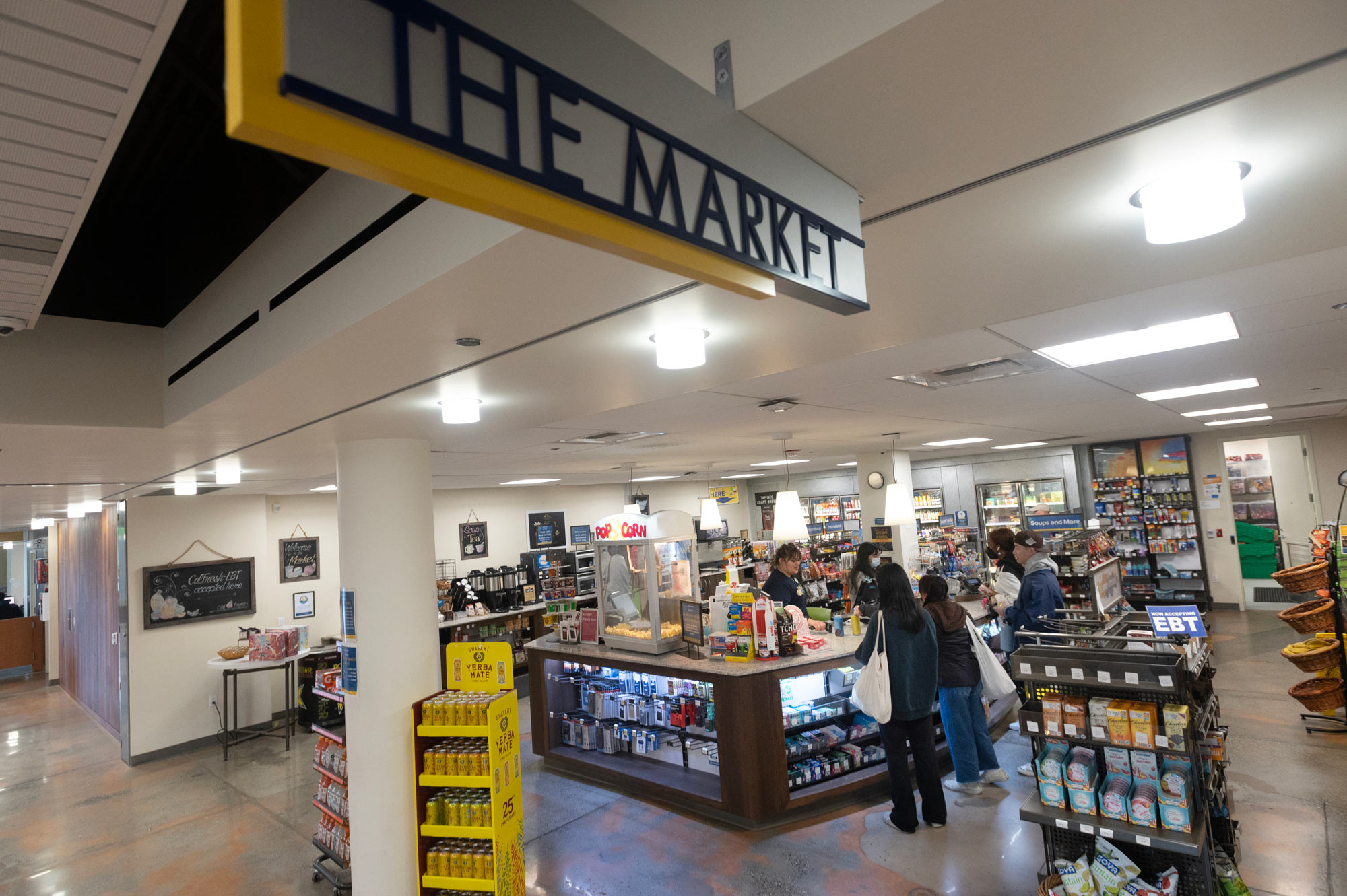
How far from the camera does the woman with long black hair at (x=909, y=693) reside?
438 cm

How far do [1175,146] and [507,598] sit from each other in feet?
33.3

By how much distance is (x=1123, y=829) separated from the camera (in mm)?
3004

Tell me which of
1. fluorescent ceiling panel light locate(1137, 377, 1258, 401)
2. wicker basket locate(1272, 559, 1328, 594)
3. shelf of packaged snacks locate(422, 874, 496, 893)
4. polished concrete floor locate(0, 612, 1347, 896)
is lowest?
polished concrete floor locate(0, 612, 1347, 896)

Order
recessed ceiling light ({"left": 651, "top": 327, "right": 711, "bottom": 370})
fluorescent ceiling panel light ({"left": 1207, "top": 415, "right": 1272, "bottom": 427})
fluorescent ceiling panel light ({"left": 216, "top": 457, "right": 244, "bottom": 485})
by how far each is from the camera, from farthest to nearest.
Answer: fluorescent ceiling panel light ({"left": 1207, "top": 415, "right": 1272, "bottom": 427}) → fluorescent ceiling panel light ({"left": 216, "top": 457, "right": 244, "bottom": 485}) → recessed ceiling light ({"left": 651, "top": 327, "right": 711, "bottom": 370})

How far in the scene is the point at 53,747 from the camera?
26.8ft

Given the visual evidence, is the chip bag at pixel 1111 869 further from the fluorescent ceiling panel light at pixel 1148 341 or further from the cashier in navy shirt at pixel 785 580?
the cashier in navy shirt at pixel 785 580

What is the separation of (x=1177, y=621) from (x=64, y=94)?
4.82m

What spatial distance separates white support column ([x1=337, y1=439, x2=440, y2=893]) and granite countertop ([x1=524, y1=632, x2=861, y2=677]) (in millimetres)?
1801

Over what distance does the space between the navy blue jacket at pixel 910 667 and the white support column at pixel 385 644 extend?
9.28ft

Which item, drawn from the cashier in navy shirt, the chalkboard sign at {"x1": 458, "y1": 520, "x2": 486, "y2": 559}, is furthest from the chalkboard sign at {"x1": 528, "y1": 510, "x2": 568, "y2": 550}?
the cashier in navy shirt

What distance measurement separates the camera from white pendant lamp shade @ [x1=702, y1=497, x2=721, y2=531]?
9.46 meters

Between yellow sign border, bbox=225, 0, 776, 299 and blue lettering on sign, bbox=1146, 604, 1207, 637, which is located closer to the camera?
yellow sign border, bbox=225, 0, 776, 299

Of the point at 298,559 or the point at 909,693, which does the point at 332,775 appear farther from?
the point at 298,559

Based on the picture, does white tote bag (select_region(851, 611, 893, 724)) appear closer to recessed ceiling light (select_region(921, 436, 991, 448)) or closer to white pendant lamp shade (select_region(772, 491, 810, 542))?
white pendant lamp shade (select_region(772, 491, 810, 542))
